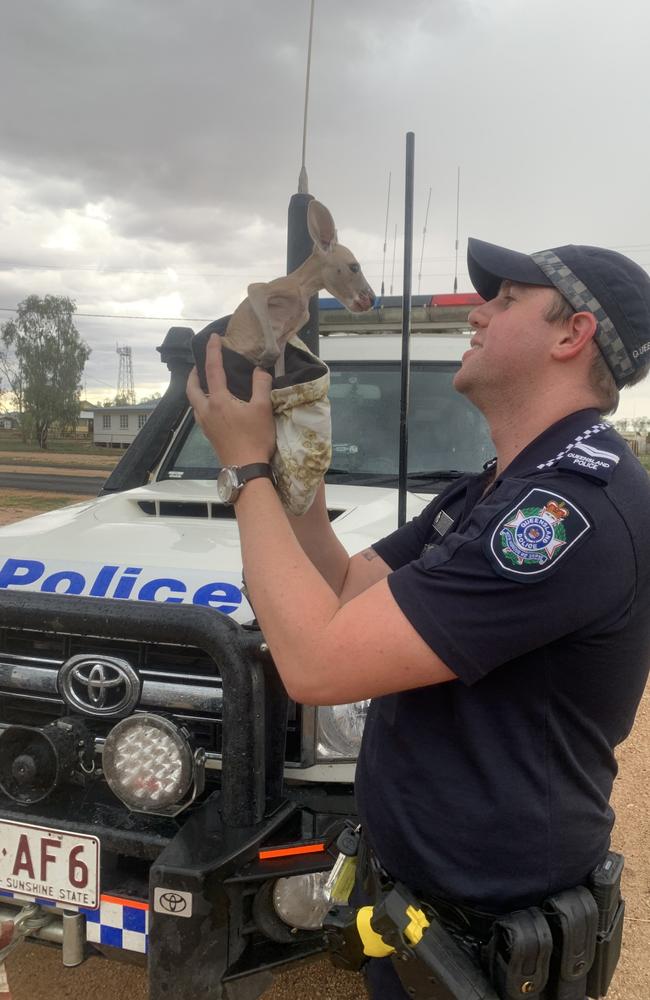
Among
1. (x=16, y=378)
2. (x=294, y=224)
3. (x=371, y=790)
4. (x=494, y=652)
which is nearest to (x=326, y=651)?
(x=494, y=652)

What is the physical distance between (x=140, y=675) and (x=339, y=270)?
117 cm

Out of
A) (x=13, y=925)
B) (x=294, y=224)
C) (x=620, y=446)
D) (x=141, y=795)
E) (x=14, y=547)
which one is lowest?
(x=13, y=925)

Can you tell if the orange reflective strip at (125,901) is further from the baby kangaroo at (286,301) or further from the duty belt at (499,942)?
the baby kangaroo at (286,301)

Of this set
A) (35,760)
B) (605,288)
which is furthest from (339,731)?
(605,288)

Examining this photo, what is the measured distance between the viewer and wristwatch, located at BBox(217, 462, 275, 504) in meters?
1.37

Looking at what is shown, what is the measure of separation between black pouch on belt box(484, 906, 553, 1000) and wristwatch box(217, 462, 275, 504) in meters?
0.85

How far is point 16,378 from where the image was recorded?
169 feet

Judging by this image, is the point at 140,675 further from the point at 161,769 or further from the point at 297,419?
the point at 297,419

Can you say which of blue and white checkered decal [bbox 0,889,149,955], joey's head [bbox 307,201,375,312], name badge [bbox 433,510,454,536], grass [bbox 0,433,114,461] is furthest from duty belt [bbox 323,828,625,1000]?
grass [bbox 0,433,114,461]

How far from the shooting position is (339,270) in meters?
1.45

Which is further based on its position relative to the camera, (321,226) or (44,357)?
(44,357)

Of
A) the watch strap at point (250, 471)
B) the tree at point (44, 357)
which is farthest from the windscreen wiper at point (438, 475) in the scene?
the tree at point (44, 357)

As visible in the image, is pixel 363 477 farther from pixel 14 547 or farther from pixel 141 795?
pixel 141 795

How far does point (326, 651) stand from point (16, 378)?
2166 inches
